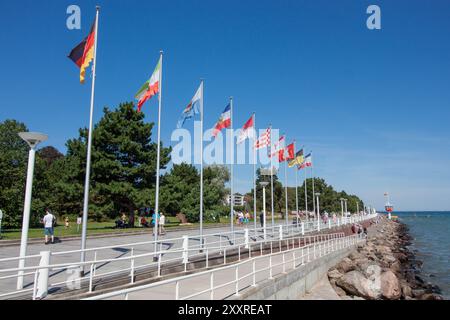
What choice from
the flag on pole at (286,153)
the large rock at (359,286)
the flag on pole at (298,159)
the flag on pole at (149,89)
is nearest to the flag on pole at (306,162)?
the flag on pole at (298,159)

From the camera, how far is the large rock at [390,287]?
17.7 metres

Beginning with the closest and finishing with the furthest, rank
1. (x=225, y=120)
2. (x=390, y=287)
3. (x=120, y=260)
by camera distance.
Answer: (x=120, y=260) < (x=390, y=287) < (x=225, y=120)

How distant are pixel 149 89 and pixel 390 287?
49.9 ft

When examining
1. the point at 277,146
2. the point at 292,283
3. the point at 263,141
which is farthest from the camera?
the point at 277,146

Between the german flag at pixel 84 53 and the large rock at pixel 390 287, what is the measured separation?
55.1 feet

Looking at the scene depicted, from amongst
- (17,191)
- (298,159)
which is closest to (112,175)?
(17,191)

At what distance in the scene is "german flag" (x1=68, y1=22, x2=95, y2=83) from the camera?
555 inches

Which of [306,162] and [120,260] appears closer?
[120,260]

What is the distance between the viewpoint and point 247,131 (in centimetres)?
2467

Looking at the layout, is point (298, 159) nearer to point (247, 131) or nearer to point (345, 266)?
point (247, 131)

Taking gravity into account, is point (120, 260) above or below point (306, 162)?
below

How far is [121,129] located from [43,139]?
83.9 ft
